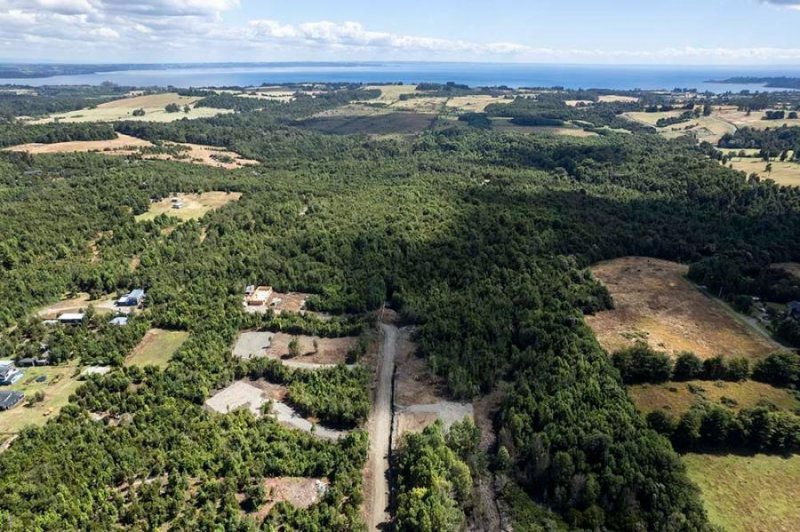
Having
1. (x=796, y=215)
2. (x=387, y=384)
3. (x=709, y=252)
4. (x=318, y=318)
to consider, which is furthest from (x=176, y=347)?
(x=796, y=215)

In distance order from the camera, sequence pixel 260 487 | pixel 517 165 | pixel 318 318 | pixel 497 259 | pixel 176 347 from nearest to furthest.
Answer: pixel 260 487 → pixel 176 347 → pixel 318 318 → pixel 497 259 → pixel 517 165

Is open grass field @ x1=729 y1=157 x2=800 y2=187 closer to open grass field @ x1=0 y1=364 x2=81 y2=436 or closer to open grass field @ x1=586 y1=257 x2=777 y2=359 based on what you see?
open grass field @ x1=586 y1=257 x2=777 y2=359

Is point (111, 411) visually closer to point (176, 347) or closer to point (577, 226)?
point (176, 347)

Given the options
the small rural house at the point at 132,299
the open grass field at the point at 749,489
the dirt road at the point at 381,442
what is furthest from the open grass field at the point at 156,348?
the open grass field at the point at 749,489

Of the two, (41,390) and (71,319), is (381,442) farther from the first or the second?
(71,319)

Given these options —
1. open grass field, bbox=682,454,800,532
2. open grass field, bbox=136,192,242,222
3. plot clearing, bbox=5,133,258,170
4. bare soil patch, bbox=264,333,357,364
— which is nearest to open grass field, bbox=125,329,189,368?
bare soil patch, bbox=264,333,357,364

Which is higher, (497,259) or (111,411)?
(497,259)
